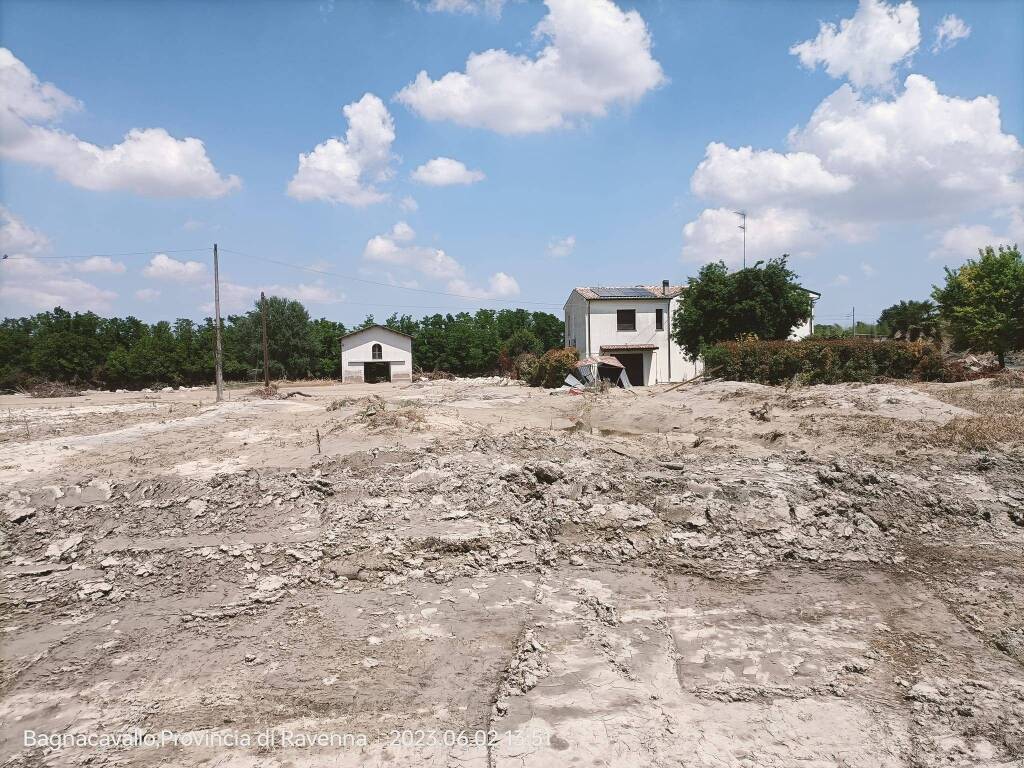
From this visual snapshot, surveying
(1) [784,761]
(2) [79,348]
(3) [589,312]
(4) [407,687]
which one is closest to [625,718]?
(1) [784,761]

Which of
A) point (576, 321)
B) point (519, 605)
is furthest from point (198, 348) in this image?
point (519, 605)

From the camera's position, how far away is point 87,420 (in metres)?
19.3

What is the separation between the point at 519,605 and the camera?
6102mm

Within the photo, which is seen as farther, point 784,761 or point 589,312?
point 589,312

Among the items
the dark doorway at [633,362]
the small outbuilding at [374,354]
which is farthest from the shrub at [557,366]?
the small outbuilding at [374,354]

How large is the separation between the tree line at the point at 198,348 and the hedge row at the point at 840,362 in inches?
1239

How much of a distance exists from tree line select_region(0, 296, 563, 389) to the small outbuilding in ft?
12.1

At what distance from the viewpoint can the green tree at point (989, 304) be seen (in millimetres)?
27172

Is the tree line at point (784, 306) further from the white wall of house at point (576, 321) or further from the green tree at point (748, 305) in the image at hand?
the white wall of house at point (576, 321)

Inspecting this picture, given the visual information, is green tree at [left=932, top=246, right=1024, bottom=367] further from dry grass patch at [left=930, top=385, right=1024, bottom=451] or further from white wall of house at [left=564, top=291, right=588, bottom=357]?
white wall of house at [left=564, top=291, right=588, bottom=357]

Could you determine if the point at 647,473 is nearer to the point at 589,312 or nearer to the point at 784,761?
the point at 784,761

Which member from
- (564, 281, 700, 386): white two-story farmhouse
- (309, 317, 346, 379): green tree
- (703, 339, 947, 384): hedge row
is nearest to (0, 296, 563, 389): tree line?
(309, 317, 346, 379): green tree

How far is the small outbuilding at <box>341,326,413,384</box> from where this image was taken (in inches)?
1875

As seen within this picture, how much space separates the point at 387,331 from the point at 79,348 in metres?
22.5
